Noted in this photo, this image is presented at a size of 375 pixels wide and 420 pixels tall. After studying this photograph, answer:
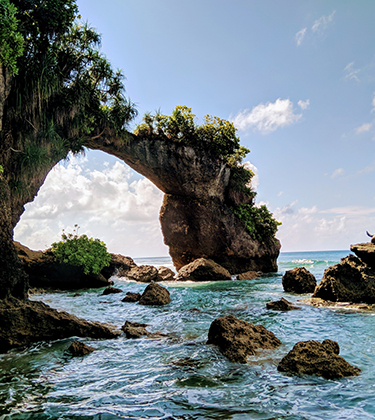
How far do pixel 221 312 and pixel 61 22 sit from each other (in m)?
11.4

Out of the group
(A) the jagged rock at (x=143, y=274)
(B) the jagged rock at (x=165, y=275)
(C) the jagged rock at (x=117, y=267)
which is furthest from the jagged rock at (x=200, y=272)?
(C) the jagged rock at (x=117, y=267)

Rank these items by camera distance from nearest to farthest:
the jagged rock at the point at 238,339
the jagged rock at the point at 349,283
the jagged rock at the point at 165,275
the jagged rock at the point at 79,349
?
the jagged rock at the point at 238,339, the jagged rock at the point at 79,349, the jagged rock at the point at 349,283, the jagged rock at the point at 165,275

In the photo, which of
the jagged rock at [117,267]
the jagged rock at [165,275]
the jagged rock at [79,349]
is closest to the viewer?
the jagged rock at [79,349]

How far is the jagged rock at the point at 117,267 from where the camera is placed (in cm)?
1652

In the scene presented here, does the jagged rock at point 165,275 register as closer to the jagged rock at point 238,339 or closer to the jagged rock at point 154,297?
the jagged rock at point 154,297

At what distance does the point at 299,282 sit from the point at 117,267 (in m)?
10.3

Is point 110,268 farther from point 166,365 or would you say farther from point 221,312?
point 166,365

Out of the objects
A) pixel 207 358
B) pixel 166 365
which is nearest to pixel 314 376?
pixel 207 358

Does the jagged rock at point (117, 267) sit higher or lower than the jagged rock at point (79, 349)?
higher

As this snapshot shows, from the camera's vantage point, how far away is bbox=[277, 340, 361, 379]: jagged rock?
146 inches

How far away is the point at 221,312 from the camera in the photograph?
26.8 ft

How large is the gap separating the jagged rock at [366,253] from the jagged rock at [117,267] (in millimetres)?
12244

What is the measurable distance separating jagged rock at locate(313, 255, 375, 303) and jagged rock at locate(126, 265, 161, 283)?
31.9 feet

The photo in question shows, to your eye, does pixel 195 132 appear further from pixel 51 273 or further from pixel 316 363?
pixel 316 363
